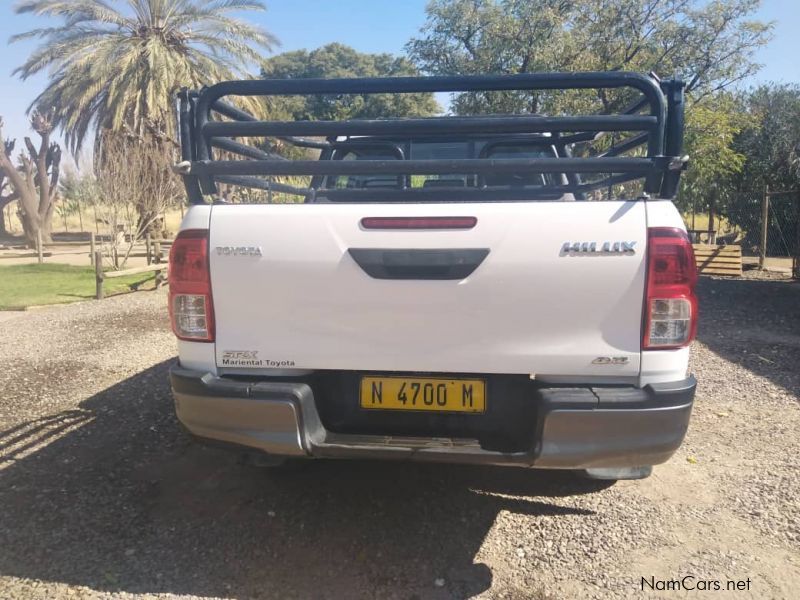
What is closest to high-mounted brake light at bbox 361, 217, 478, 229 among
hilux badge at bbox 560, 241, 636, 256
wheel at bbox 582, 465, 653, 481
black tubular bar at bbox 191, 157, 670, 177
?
black tubular bar at bbox 191, 157, 670, 177

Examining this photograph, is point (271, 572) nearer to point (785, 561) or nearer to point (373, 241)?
point (373, 241)

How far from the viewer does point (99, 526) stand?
10.5ft

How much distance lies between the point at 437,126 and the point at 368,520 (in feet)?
6.54

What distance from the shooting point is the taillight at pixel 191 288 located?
265cm

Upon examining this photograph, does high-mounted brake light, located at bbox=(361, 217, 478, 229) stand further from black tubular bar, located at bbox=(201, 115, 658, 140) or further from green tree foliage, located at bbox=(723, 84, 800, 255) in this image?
green tree foliage, located at bbox=(723, 84, 800, 255)

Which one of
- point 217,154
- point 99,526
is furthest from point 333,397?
point 217,154

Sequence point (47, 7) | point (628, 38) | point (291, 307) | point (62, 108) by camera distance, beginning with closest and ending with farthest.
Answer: point (291, 307), point (628, 38), point (47, 7), point (62, 108)

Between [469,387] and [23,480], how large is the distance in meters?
2.79

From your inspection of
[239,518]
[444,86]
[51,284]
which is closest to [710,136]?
[444,86]

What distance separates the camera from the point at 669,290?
2.46m

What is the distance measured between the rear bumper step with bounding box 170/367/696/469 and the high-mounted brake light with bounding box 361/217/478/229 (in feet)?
2.42

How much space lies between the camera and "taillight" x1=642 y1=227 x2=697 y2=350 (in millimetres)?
2436

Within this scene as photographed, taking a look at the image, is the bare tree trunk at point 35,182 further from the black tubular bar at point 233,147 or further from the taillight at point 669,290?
the taillight at point 669,290

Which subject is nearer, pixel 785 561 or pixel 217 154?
pixel 785 561
